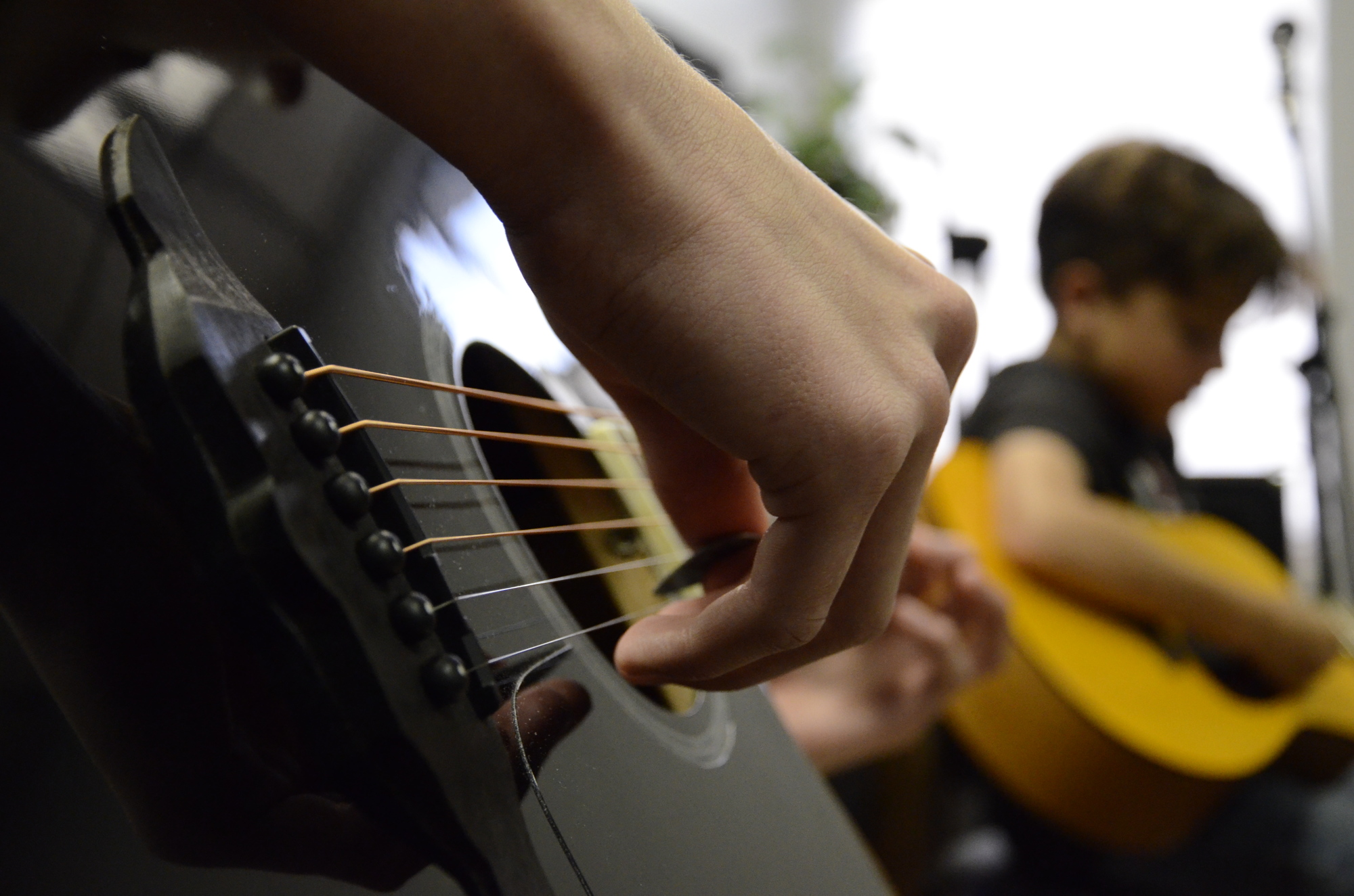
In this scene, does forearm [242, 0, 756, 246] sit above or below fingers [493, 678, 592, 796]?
above

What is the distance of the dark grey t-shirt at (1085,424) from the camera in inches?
54.6

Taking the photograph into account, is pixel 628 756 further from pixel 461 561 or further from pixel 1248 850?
pixel 1248 850

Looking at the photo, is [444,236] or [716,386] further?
[444,236]

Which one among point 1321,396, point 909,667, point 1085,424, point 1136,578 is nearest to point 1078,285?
point 1085,424

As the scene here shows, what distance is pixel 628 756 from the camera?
341 millimetres

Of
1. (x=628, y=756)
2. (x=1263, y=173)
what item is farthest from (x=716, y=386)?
(x=1263, y=173)

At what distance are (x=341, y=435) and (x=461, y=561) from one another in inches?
2.3

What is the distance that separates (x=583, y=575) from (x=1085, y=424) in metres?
1.20

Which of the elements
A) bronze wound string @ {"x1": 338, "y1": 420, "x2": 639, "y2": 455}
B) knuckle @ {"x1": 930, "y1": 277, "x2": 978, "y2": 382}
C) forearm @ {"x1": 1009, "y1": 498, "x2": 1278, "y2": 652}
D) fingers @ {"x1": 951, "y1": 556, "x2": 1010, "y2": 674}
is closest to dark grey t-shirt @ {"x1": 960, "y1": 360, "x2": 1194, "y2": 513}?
forearm @ {"x1": 1009, "y1": 498, "x2": 1278, "y2": 652}

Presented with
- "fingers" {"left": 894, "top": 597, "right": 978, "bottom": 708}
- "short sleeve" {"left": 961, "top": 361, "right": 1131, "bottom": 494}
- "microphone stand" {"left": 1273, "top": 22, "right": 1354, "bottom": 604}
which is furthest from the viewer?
"microphone stand" {"left": 1273, "top": 22, "right": 1354, "bottom": 604}

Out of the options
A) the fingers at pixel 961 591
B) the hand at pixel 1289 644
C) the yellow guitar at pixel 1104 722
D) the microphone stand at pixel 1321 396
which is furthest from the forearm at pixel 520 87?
the microphone stand at pixel 1321 396

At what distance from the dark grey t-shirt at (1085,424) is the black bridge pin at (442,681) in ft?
4.09

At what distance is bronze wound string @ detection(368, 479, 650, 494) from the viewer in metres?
0.29

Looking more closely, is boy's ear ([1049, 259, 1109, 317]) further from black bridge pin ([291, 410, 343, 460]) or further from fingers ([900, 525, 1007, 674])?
black bridge pin ([291, 410, 343, 460])
